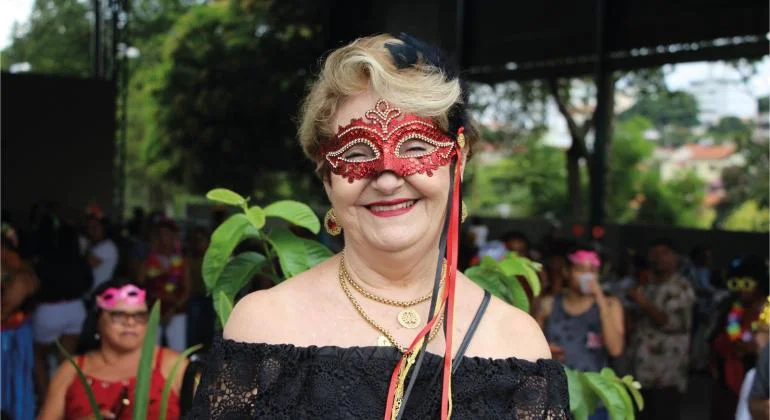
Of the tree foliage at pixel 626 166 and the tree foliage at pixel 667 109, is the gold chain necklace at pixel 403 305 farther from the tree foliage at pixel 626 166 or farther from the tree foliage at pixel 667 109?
the tree foliage at pixel 626 166

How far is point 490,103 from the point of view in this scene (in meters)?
16.7

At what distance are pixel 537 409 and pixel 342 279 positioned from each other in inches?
20.2

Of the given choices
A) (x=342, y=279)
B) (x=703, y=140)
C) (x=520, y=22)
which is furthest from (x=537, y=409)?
(x=703, y=140)

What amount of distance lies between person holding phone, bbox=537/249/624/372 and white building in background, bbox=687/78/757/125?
9113 mm

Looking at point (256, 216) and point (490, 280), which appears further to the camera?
point (490, 280)

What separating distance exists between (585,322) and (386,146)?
3.73 m

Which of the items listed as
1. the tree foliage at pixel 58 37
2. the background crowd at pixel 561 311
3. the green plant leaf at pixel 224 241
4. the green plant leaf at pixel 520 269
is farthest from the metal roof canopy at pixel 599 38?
the green plant leaf at pixel 224 241

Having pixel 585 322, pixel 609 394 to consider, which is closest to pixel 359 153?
pixel 609 394

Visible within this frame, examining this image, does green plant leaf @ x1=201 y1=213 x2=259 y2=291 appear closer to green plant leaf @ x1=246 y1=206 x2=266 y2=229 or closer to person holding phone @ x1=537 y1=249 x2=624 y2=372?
green plant leaf @ x1=246 y1=206 x2=266 y2=229

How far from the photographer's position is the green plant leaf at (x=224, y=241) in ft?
8.08

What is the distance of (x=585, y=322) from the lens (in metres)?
5.36

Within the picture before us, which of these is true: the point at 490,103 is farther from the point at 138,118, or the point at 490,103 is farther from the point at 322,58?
the point at 322,58

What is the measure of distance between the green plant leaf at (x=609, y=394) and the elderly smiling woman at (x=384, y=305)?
25.4 inches

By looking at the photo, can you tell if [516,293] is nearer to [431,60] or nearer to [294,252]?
[294,252]
